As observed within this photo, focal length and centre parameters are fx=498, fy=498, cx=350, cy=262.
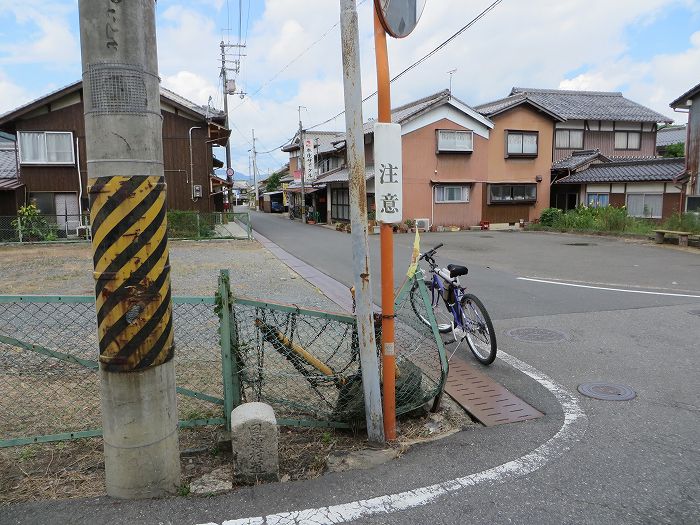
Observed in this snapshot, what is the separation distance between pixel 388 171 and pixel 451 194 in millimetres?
25123

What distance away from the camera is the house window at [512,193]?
28312 mm

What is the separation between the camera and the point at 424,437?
3.87 metres

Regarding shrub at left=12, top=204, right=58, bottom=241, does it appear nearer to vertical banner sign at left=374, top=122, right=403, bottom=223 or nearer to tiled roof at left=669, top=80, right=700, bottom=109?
vertical banner sign at left=374, top=122, right=403, bottom=223

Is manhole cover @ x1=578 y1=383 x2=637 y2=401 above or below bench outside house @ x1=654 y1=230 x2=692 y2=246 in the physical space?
below

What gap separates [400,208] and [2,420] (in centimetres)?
354

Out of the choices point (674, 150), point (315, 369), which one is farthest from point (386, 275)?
point (674, 150)

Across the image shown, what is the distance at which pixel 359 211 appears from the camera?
3.48 meters

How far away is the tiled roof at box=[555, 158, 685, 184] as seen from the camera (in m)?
22.9

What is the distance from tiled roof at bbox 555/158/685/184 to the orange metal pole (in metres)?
23.6

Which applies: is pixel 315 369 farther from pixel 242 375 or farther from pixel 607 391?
pixel 607 391

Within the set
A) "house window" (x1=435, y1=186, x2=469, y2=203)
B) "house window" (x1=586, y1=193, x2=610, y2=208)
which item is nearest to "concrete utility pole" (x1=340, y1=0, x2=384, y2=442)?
"house window" (x1=435, y1=186, x2=469, y2=203)

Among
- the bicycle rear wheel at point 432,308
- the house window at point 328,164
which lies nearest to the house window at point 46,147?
the house window at point 328,164

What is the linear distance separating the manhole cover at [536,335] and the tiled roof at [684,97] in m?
19.6

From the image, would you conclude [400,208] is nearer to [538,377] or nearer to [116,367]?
[116,367]
